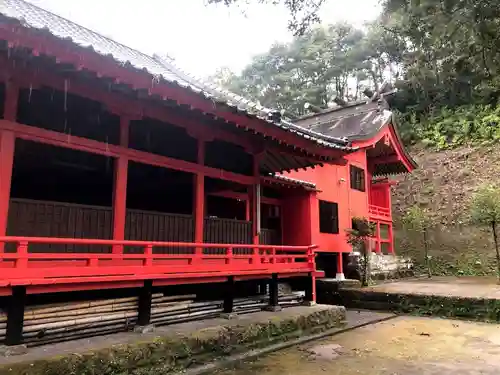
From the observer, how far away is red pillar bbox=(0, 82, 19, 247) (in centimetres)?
539

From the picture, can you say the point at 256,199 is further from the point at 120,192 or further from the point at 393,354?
the point at 393,354

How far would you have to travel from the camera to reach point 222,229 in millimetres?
8898

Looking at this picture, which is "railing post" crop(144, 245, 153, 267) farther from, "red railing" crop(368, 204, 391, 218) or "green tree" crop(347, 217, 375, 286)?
"red railing" crop(368, 204, 391, 218)

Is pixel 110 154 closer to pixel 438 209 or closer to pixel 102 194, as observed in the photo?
pixel 102 194

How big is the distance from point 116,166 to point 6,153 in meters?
1.61

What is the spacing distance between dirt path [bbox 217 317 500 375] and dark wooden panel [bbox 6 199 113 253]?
2.91 meters

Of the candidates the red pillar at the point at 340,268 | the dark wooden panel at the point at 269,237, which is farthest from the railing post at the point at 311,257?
the red pillar at the point at 340,268

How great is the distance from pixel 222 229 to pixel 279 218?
17.2ft

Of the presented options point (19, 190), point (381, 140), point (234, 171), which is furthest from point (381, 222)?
point (19, 190)

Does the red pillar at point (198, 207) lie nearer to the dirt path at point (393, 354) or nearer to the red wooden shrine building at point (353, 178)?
the dirt path at point (393, 354)

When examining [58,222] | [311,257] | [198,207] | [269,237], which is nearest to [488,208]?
[269,237]

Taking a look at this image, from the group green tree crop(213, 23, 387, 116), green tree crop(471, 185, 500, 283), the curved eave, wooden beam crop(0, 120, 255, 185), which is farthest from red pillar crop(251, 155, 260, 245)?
green tree crop(213, 23, 387, 116)

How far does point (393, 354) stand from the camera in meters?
7.49

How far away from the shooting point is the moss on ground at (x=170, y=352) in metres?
4.83
